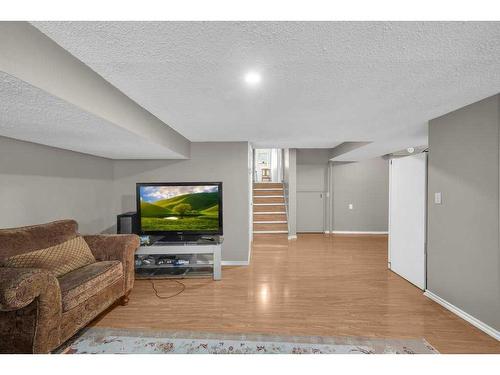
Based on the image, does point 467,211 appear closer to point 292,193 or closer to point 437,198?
point 437,198

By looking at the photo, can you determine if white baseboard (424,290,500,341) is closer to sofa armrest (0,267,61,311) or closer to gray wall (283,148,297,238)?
gray wall (283,148,297,238)

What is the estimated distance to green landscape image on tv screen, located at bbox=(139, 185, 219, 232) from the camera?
3590 millimetres

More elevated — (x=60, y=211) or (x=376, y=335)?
(x=60, y=211)

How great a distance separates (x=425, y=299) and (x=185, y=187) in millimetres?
3439

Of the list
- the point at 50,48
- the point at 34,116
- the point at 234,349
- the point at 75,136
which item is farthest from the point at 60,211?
the point at 234,349

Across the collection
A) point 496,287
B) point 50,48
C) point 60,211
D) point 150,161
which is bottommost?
point 496,287

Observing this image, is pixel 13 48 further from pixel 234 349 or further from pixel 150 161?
pixel 150 161

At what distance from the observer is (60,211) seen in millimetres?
2957

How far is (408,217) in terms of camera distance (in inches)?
129

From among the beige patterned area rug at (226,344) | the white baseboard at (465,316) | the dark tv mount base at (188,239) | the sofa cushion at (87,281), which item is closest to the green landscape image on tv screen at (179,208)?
the dark tv mount base at (188,239)

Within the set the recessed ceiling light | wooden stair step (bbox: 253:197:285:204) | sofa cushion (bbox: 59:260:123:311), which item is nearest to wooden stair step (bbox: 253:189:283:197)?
wooden stair step (bbox: 253:197:285:204)

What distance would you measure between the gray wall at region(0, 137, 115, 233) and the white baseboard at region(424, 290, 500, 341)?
4532mm

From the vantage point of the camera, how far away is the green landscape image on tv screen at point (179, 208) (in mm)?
3590

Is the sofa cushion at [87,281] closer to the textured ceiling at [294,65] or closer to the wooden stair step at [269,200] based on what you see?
the textured ceiling at [294,65]
